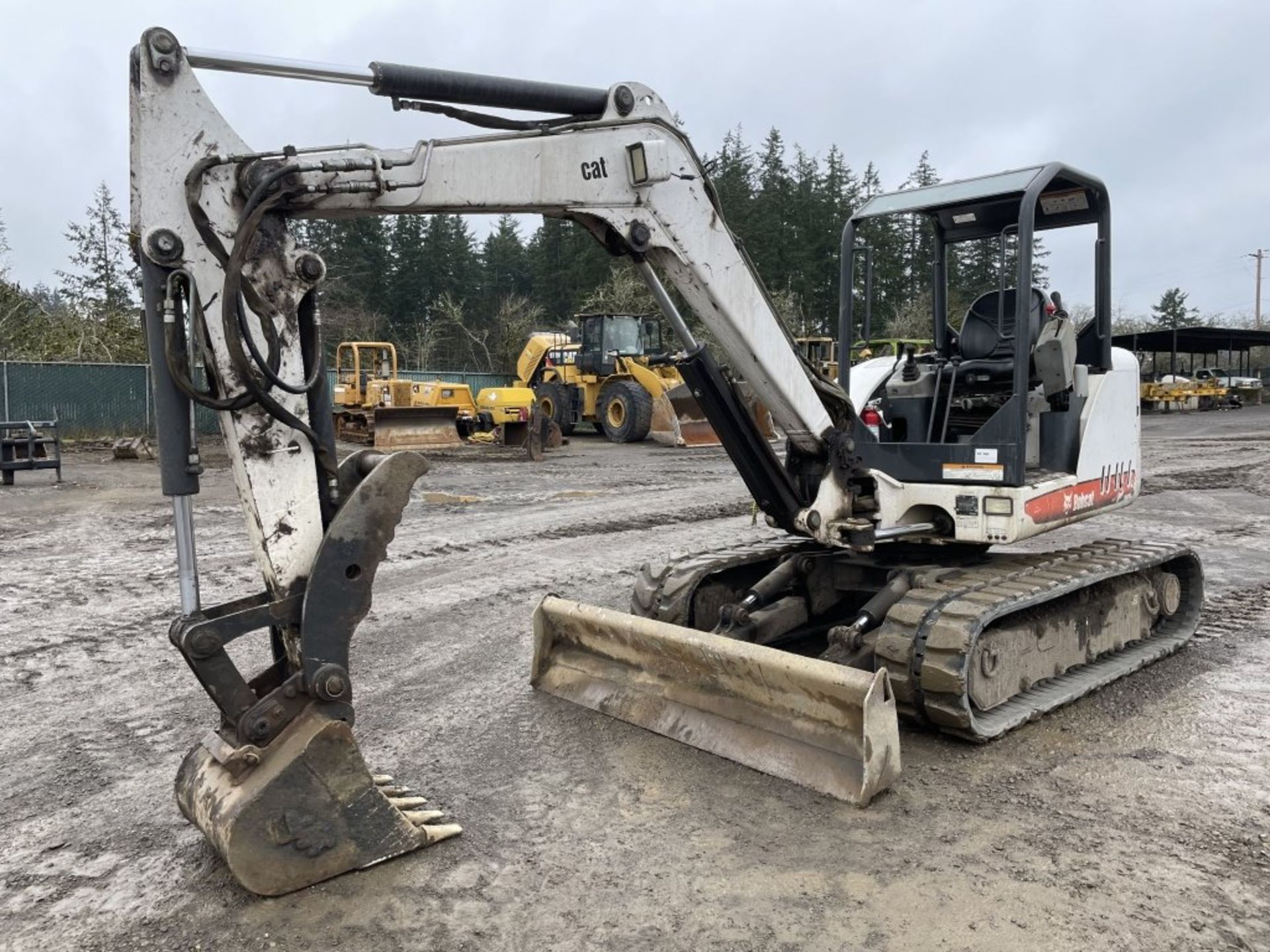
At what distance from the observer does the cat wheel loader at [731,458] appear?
3094 mm

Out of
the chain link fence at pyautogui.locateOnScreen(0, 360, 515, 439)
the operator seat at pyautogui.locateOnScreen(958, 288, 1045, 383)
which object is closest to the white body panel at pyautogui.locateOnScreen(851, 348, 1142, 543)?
the operator seat at pyautogui.locateOnScreen(958, 288, 1045, 383)

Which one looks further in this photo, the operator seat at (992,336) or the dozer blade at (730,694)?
the operator seat at (992,336)

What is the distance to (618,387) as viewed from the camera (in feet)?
72.3

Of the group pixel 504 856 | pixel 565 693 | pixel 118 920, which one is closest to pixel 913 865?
pixel 504 856

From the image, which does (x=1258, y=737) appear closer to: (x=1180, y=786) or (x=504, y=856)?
(x=1180, y=786)

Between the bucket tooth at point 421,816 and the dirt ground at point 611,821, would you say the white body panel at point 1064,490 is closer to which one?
the dirt ground at point 611,821

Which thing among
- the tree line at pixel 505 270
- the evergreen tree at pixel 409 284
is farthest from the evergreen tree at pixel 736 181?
the evergreen tree at pixel 409 284

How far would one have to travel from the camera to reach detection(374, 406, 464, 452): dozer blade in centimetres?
1900

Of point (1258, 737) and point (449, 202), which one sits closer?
point (449, 202)

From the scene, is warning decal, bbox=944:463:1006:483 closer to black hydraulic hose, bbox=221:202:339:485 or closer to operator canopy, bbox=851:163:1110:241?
operator canopy, bbox=851:163:1110:241

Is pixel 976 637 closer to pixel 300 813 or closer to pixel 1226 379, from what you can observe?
pixel 300 813

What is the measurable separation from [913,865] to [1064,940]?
1.82 feet

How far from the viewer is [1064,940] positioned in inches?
112

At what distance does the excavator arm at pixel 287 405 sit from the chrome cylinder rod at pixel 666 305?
49 cm
